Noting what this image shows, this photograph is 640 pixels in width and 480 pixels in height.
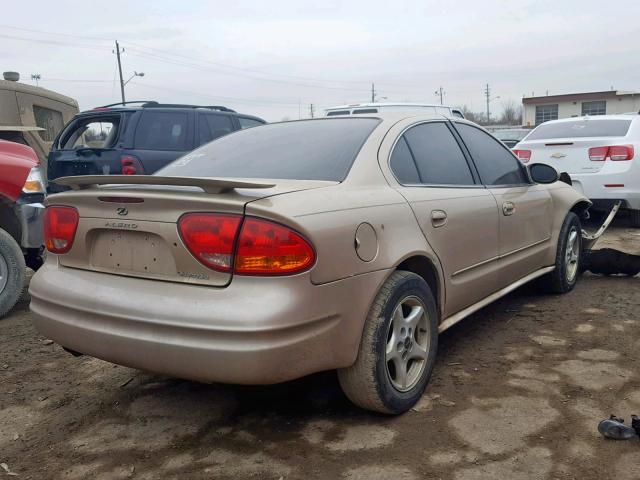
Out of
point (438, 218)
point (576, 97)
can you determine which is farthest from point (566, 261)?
point (576, 97)

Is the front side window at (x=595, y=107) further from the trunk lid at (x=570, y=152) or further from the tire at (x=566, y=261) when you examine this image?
the tire at (x=566, y=261)

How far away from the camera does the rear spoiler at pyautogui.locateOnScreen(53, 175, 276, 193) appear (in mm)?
2504

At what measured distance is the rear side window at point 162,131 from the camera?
7.73 meters

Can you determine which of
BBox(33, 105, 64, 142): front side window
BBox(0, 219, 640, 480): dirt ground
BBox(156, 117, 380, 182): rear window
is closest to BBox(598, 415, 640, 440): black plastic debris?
BBox(0, 219, 640, 480): dirt ground

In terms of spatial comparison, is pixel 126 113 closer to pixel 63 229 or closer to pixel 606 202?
pixel 63 229

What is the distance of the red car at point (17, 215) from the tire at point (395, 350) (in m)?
3.19

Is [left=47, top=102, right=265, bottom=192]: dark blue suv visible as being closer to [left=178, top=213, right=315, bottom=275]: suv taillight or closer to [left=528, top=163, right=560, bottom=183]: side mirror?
[left=528, top=163, right=560, bottom=183]: side mirror

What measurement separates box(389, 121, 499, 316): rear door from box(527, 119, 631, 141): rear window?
5.02 meters

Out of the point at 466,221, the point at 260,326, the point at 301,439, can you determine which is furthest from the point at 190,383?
the point at 466,221

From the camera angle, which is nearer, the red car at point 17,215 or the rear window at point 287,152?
the rear window at point 287,152

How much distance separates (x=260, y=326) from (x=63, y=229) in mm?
1238

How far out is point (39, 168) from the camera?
533cm

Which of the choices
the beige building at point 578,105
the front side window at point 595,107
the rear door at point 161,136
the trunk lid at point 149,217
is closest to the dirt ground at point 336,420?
the trunk lid at point 149,217

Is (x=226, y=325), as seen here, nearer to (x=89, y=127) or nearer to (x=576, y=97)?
(x=89, y=127)
